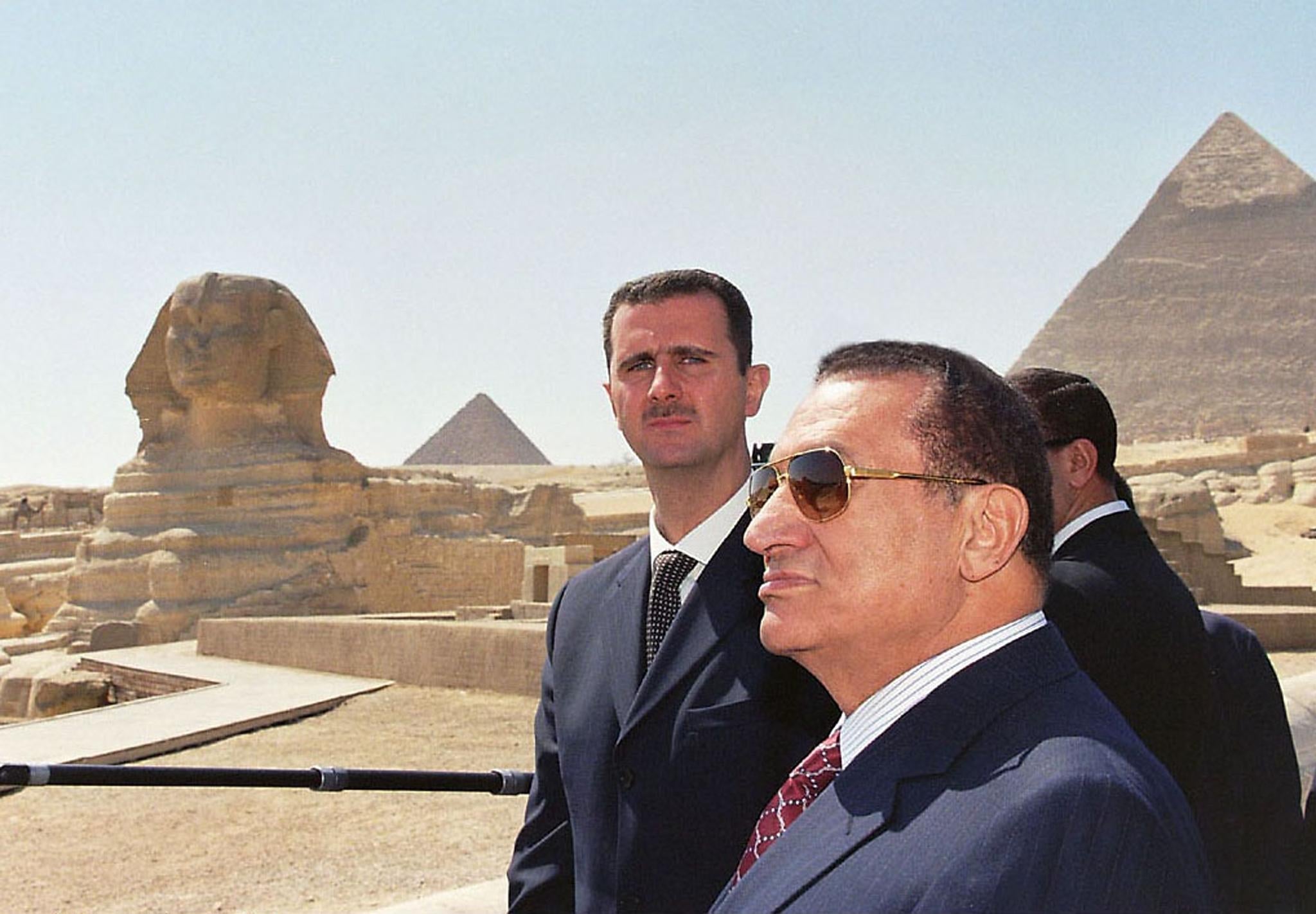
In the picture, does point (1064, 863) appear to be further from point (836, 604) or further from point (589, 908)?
point (589, 908)

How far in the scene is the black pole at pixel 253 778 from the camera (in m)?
2.70

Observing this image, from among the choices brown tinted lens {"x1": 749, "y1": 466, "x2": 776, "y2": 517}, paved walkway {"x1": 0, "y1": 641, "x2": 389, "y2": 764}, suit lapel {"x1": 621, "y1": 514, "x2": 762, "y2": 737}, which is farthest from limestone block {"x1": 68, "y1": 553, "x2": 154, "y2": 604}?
brown tinted lens {"x1": 749, "y1": 466, "x2": 776, "y2": 517}

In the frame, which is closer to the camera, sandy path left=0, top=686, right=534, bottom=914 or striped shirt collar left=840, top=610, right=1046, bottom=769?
striped shirt collar left=840, top=610, right=1046, bottom=769

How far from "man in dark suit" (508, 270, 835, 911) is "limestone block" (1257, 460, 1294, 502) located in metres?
33.3

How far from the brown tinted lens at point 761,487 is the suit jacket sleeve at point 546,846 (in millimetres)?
895

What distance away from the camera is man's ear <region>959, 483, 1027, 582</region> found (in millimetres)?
1328

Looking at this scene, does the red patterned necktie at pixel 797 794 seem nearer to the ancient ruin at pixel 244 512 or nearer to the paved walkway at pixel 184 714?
the paved walkway at pixel 184 714

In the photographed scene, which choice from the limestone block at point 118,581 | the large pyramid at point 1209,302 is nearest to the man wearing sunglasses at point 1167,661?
the limestone block at point 118,581

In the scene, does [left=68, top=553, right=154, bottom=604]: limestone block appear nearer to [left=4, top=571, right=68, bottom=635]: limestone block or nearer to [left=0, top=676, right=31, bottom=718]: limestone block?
[left=0, top=676, right=31, bottom=718]: limestone block

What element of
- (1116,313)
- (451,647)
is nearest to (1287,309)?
(1116,313)

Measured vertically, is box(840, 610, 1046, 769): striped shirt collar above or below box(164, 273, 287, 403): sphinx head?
below

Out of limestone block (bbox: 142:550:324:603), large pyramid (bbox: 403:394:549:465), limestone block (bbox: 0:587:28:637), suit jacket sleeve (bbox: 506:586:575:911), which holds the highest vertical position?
large pyramid (bbox: 403:394:549:465)

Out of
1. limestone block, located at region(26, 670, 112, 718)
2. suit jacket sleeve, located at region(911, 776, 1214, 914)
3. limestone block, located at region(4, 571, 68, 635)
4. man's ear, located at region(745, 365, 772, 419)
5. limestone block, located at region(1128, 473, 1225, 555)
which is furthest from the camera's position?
limestone block, located at region(4, 571, 68, 635)

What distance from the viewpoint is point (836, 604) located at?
1.36 m
